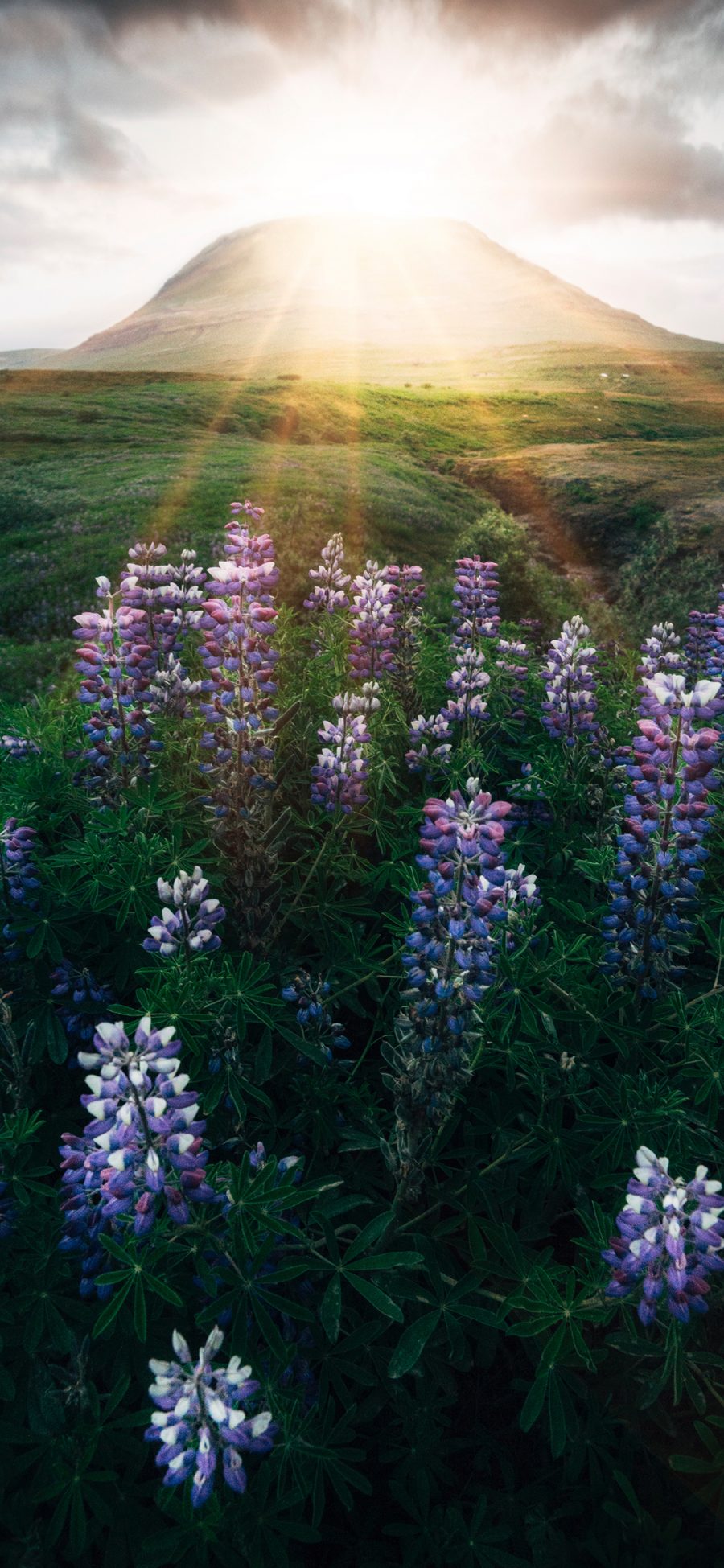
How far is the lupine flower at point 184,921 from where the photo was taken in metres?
2.72

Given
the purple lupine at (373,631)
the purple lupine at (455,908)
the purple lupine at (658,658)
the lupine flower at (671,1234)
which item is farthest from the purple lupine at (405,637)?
the lupine flower at (671,1234)

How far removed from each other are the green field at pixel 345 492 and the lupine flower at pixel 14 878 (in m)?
9.93

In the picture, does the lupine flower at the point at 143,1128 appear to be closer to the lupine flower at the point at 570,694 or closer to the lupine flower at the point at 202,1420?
the lupine flower at the point at 202,1420

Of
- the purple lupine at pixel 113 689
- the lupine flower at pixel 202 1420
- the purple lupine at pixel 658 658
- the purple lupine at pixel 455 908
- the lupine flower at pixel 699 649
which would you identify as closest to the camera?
the lupine flower at pixel 202 1420

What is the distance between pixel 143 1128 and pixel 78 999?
1.31 m

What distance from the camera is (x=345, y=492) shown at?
85.9ft

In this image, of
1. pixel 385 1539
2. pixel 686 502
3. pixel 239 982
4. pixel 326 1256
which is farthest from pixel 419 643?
pixel 686 502

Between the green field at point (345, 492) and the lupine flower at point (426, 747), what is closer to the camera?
the lupine flower at point (426, 747)

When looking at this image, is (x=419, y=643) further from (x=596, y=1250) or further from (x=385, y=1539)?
(x=385, y=1539)

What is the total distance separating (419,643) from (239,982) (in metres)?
3.20

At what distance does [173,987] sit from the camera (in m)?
2.83

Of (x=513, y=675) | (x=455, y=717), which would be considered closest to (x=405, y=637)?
(x=513, y=675)

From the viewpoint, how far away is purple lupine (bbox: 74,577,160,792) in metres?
3.69

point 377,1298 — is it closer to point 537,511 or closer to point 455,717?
point 455,717
